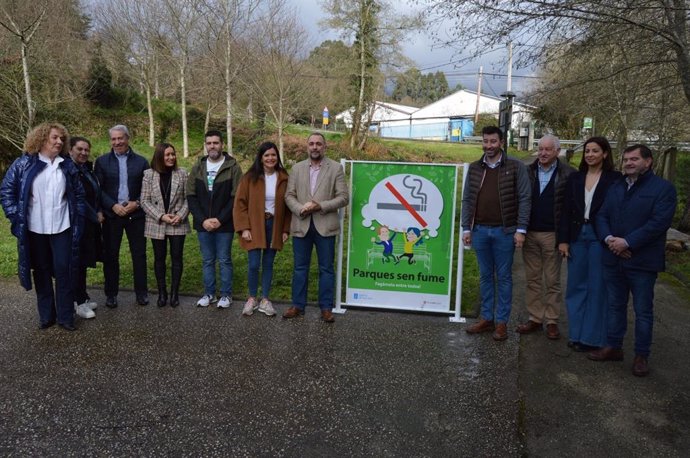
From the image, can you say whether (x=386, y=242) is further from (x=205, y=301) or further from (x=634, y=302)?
(x=634, y=302)

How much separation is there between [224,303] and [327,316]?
1.15 meters

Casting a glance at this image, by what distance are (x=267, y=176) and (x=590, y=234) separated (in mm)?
3071

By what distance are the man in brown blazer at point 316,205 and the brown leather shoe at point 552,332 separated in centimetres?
207

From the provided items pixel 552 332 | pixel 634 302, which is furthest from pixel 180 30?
pixel 634 302

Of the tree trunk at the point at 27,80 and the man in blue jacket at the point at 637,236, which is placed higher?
the tree trunk at the point at 27,80

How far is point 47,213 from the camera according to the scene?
477 cm

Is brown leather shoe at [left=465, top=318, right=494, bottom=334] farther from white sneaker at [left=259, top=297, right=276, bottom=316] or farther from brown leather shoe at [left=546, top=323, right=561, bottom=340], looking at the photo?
white sneaker at [left=259, top=297, right=276, bottom=316]

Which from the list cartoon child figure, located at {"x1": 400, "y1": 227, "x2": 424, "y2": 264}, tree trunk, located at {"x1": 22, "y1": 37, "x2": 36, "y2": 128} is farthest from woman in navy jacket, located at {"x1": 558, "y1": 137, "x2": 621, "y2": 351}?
tree trunk, located at {"x1": 22, "y1": 37, "x2": 36, "y2": 128}

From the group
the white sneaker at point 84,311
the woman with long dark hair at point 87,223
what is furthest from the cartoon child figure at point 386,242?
the white sneaker at point 84,311

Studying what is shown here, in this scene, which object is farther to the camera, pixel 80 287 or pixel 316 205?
pixel 80 287

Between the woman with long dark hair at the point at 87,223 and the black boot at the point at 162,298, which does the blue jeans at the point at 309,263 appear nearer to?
the black boot at the point at 162,298

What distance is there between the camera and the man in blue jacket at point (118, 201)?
539 centimetres

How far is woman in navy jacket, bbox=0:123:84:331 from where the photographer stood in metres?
4.70

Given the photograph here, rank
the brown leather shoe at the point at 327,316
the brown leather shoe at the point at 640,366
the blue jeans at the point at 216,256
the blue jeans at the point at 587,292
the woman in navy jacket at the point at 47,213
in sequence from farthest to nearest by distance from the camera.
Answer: the blue jeans at the point at 216,256 → the brown leather shoe at the point at 327,316 → the woman in navy jacket at the point at 47,213 → the blue jeans at the point at 587,292 → the brown leather shoe at the point at 640,366
